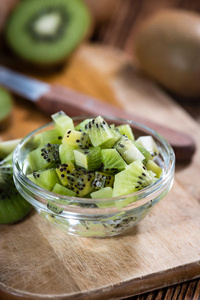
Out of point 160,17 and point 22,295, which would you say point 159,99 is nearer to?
point 160,17

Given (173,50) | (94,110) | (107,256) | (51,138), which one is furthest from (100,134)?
(173,50)

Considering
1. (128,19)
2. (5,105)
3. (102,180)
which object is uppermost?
(128,19)

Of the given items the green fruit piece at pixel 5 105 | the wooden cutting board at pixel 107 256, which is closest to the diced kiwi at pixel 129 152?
the wooden cutting board at pixel 107 256

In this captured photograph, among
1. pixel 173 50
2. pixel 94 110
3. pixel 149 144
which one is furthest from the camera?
pixel 173 50

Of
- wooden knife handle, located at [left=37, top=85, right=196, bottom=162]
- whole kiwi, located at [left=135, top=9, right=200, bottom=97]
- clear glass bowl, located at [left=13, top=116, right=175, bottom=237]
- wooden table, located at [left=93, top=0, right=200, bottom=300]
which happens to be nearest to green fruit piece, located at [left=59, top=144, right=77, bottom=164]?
clear glass bowl, located at [left=13, top=116, right=175, bottom=237]

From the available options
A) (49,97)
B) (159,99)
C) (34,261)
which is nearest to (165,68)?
(159,99)

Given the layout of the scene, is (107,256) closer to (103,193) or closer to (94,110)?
(103,193)

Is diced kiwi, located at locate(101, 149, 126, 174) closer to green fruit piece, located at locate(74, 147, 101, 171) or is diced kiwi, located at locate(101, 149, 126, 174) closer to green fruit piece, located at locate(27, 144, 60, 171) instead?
green fruit piece, located at locate(74, 147, 101, 171)
